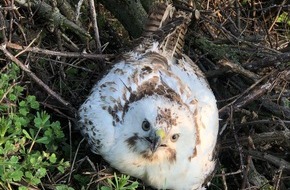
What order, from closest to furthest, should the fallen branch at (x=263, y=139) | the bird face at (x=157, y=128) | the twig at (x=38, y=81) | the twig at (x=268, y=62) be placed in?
1. the bird face at (x=157, y=128)
2. the twig at (x=38, y=81)
3. the fallen branch at (x=263, y=139)
4. the twig at (x=268, y=62)

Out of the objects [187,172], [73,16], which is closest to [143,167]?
[187,172]

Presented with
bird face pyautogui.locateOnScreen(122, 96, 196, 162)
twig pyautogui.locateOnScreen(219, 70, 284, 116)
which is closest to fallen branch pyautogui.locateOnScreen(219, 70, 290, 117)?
twig pyautogui.locateOnScreen(219, 70, 284, 116)

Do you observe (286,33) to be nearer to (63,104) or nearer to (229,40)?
(229,40)

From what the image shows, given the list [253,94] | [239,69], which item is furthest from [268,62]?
[253,94]

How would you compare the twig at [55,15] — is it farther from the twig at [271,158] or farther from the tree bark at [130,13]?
the twig at [271,158]

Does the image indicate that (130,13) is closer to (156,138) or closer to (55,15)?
(55,15)

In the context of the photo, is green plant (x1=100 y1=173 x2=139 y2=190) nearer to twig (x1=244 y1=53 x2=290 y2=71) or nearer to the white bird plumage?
the white bird plumage

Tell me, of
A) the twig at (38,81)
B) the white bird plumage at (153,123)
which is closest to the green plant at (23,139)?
the twig at (38,81)
